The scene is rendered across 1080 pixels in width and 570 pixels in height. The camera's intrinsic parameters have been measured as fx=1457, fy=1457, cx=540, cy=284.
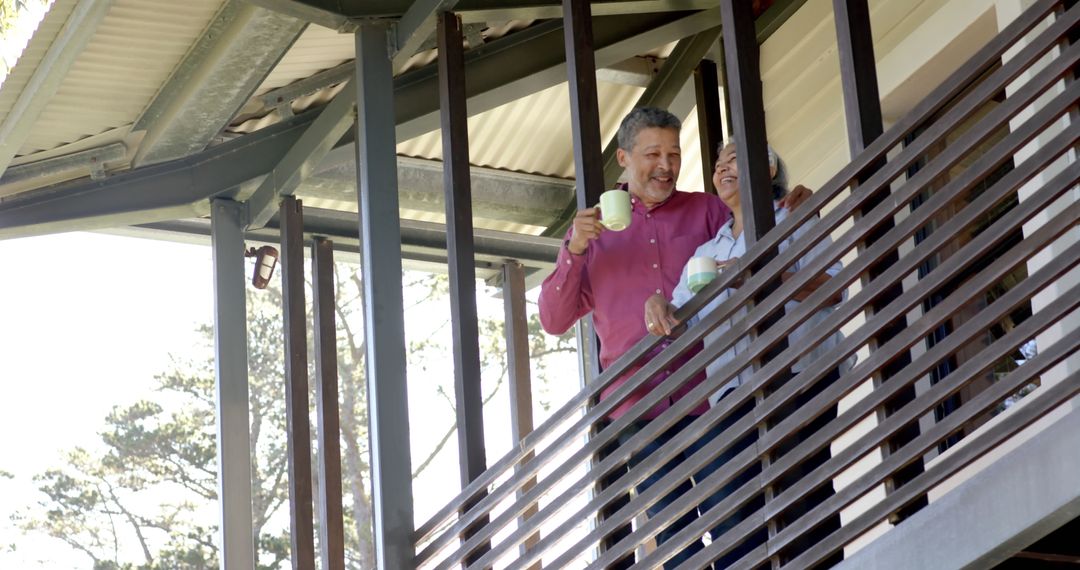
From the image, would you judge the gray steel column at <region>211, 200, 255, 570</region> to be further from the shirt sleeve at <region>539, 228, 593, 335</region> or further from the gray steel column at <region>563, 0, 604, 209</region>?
the gray steel column at <region>563, 0, 604, 209</region>

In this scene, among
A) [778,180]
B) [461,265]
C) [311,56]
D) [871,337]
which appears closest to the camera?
[871,337]

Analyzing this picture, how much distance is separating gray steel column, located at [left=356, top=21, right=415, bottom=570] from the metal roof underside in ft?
0.68

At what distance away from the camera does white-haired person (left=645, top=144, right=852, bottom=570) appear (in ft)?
11.8

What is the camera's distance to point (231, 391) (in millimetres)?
7035

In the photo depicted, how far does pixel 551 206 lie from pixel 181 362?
14.8 m

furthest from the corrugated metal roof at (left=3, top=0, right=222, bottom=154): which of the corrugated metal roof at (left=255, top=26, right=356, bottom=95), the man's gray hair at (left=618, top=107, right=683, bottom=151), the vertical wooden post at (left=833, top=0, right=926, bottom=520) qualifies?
the vertical wooden post at (left=833, top=0, right=926, bottom=520)

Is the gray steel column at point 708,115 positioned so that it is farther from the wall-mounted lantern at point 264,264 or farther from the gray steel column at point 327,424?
the wall-mounted lantern at point 264,264

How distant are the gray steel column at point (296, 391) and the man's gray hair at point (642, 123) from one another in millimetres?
2778

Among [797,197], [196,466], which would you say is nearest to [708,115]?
[797,197]

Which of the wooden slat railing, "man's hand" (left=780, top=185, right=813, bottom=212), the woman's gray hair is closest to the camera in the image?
the wooden slat railing

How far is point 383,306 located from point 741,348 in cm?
184

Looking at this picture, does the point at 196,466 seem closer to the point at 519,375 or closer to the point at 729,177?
the point at 519,375

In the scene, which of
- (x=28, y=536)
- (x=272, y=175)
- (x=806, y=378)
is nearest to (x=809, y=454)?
(x=806, y=378)

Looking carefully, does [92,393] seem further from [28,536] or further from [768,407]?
[768,407]
